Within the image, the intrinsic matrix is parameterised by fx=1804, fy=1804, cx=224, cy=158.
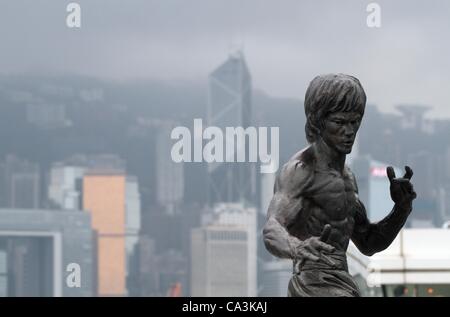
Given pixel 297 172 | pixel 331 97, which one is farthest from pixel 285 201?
pixel 331 97

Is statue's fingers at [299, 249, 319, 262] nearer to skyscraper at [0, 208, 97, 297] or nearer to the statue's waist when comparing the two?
the statue's waist

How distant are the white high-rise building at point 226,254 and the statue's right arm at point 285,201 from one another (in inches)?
3770

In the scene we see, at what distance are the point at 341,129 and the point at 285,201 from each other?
55 cm

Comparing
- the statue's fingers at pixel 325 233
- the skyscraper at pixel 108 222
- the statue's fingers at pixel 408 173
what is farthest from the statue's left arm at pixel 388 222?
the skyscraper at pixel 108 222

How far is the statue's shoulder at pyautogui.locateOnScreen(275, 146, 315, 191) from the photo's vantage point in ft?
35.7

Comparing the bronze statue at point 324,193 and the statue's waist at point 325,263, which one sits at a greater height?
the bronze statue at point 324,193

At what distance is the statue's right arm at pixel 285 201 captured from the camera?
35.1ft

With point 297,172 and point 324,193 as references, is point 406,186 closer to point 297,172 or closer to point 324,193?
point 324,193

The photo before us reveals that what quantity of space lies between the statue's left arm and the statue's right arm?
534mm

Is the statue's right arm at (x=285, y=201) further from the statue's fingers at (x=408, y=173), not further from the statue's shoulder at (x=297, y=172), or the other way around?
the statue's fingers at (x=408, y=173)

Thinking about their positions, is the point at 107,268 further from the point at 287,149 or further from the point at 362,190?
the point at 287,149

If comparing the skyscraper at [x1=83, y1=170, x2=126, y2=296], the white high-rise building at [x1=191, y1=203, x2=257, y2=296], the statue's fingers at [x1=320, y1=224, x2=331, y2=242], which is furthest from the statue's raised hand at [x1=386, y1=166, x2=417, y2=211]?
the white high-rise building at [x1=191, y1=203, x2=257, y2=296]

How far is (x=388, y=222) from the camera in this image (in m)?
11.3
